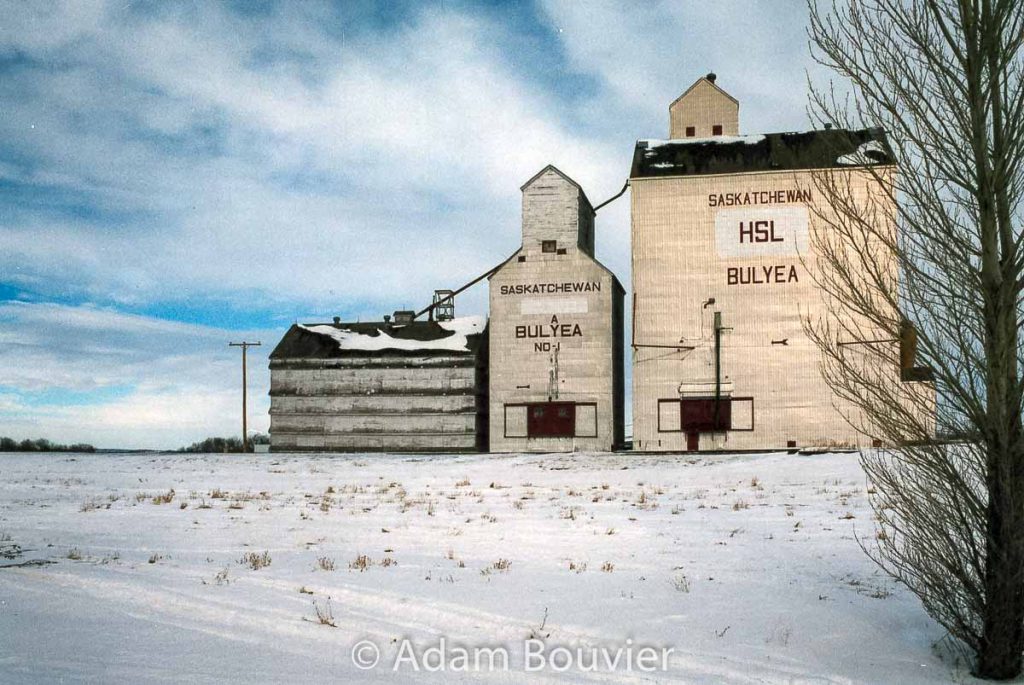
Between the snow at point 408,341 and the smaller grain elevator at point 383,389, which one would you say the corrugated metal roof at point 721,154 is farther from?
the smaller grain elevator at point 383,389

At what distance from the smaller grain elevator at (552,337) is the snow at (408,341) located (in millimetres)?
2900

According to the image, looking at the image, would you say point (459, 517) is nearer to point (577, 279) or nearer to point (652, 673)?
point (652, 673)

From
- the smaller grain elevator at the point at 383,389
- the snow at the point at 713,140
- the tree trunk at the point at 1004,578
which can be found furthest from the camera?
the smaller grain elevator at the point at 383,389

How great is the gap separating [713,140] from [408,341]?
17.3m

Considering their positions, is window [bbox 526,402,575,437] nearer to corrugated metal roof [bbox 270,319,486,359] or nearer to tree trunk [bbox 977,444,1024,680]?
corrugated metal roof [bbox 270,319,486,359]

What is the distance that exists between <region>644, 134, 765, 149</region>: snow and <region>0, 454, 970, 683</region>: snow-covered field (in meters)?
23.3

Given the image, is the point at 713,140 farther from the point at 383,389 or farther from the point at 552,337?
the point at 383,389

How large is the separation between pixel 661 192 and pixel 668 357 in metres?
7.15

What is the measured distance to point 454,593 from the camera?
25.7 ft

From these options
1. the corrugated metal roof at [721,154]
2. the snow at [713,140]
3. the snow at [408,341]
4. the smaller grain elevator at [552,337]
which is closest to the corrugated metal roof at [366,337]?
the snow at [408,341]

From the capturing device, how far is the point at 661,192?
35.0 m

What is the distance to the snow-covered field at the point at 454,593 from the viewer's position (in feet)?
19.1

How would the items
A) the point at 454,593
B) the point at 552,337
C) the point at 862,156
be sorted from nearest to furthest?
the point at 862,156 → the point at 454,593 → the point at 552,337

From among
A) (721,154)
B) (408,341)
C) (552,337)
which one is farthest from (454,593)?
(408,341)
